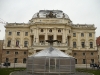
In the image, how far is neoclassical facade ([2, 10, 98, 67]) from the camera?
51.7m

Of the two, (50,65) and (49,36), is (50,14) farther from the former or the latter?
(50,65)

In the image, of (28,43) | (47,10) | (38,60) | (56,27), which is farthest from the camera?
(47,10)

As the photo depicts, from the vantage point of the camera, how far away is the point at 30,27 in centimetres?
5434

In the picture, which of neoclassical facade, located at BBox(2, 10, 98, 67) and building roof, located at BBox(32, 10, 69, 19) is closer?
neoclassical facade, located at BBox(2, 10, 98, 67)

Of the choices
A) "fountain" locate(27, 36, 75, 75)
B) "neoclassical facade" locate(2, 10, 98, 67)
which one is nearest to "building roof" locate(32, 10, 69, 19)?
"neoclassical facade" locate(2, 10, 98, 67)

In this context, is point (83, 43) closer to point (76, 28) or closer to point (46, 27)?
point (76, 28)

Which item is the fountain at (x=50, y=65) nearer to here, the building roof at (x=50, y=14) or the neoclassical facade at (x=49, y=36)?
the neoclassical facade at (x=49, y=36)

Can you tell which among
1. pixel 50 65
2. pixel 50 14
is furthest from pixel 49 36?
pixel 50 65

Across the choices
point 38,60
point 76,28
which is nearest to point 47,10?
point 76,28

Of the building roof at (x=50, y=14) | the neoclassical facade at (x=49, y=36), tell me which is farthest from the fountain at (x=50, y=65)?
the building roof at (x=50, y=14)

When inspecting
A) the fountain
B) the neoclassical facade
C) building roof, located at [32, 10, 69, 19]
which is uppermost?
building roof, located at [32, 10, 69, 19]

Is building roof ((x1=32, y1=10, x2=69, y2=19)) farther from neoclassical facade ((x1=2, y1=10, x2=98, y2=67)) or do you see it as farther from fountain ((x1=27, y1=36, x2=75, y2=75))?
fountain ((x1=27, y1=36, x2=75, y2=75))

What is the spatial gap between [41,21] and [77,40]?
13564mm

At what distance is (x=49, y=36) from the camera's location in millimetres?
52188
